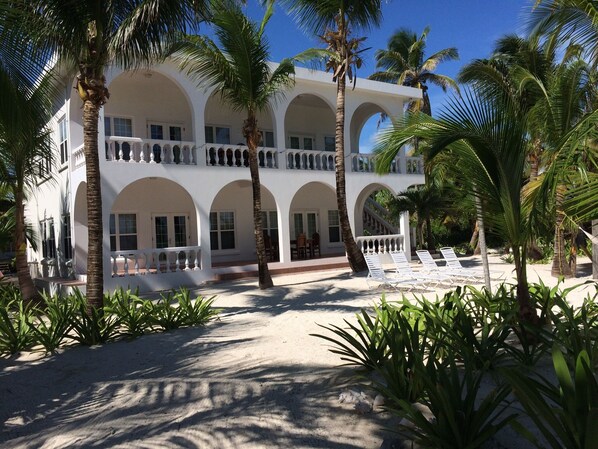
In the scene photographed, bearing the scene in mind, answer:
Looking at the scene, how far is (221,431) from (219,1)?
30.3 ft

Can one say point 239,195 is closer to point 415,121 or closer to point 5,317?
point 5,317

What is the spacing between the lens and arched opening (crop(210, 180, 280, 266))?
19.2 m

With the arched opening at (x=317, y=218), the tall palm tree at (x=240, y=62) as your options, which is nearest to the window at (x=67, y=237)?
the tall palm tree at (x=240, y=62)

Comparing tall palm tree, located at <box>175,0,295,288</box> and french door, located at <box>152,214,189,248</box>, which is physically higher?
tall palm tree, located at <box>175,0,295,288</box>

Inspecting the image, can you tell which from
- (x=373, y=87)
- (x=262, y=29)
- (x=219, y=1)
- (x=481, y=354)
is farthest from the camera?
(x=373, y=87)

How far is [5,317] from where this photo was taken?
24.7 feet

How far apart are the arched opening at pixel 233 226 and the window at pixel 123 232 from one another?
320 centimetres

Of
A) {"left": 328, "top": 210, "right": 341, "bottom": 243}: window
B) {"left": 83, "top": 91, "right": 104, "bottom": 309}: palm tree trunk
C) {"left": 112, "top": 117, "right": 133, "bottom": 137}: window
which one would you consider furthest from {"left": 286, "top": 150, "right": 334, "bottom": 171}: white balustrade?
{"left": 83, "top": 91, "right": 104, "bottom": 309}: palm tree trunk

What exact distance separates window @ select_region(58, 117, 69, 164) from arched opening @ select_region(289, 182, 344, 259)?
32.0 ft

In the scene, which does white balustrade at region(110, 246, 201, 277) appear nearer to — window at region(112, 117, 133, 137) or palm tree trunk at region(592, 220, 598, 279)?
window at region(112, 117, 133, 137)

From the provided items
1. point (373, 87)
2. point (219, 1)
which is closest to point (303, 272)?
point (373, 87)

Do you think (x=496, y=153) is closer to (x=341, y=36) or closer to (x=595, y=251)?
(x=595, y=251)

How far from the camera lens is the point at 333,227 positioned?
22828 mm

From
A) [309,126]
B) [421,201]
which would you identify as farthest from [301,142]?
[421,201]
